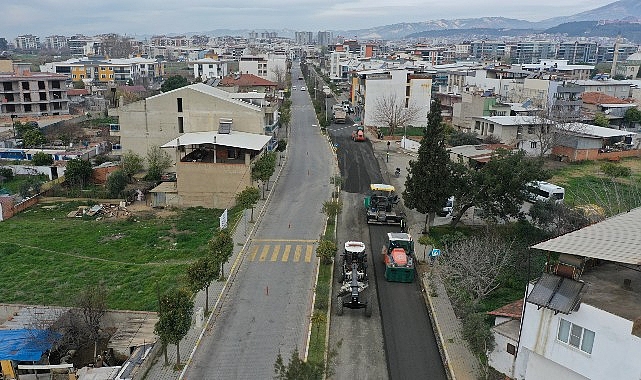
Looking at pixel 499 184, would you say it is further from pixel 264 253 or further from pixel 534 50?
pixel 534 50

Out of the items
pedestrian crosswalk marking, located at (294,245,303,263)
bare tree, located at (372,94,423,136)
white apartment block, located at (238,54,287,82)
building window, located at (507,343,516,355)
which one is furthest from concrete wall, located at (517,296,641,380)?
white apartment block, located at (238,54,287,82)

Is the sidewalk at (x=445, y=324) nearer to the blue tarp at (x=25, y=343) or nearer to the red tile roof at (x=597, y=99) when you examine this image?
the blue tarp at (x=25, y=343)

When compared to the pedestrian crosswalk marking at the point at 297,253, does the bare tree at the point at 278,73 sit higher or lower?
higher

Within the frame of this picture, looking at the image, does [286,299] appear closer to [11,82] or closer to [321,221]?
[321,221]

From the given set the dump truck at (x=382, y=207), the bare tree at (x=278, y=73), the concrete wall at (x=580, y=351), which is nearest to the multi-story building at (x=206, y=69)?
the bare tree at (x=278, y=73)

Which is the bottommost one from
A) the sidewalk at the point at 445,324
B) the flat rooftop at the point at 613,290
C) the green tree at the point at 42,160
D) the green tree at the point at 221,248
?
the sidewalk at the point at 445,324

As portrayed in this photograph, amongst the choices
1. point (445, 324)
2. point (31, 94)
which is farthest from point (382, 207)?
point (31, 94)
